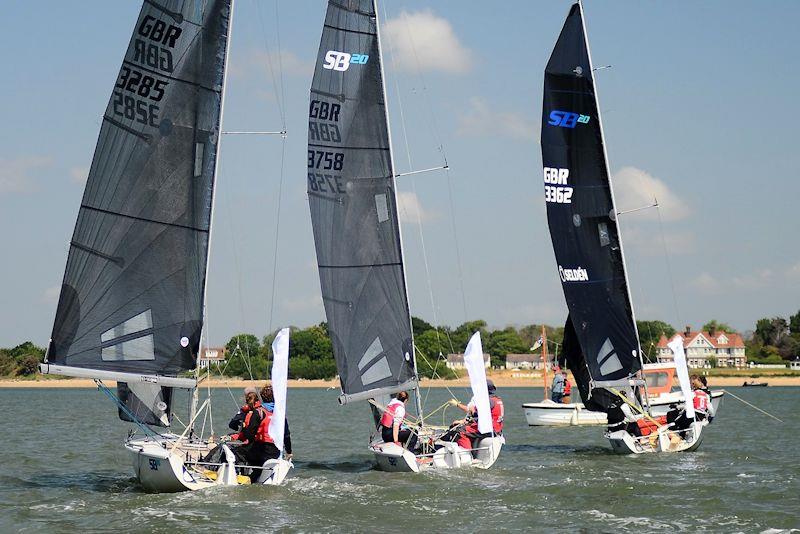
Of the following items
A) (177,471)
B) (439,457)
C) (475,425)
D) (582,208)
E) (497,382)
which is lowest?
(439,457)

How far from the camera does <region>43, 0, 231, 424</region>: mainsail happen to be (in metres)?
16.8

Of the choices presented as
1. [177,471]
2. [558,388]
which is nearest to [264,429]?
[177,471]

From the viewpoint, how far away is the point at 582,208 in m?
25.7

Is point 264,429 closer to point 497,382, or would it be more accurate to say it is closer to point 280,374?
point 280,374

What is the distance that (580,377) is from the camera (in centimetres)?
2709

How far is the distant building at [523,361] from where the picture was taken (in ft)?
425

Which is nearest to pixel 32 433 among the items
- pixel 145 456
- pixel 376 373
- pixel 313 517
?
pixel 376 373

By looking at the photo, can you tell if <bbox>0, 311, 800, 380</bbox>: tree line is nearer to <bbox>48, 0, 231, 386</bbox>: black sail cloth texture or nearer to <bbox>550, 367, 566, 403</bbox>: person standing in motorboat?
<bbox>550, 367, 566, 403</bbox>: person standing in motorboat

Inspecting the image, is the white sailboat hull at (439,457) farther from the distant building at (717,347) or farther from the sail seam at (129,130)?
the distant building at (717,347)

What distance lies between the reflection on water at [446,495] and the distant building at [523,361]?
103m

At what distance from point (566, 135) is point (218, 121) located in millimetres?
10463

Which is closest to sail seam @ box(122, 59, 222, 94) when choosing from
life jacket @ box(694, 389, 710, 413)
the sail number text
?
the sail number text

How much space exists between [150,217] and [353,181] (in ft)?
17.1

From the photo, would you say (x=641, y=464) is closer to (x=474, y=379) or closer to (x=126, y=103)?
(x=474, y=379)
